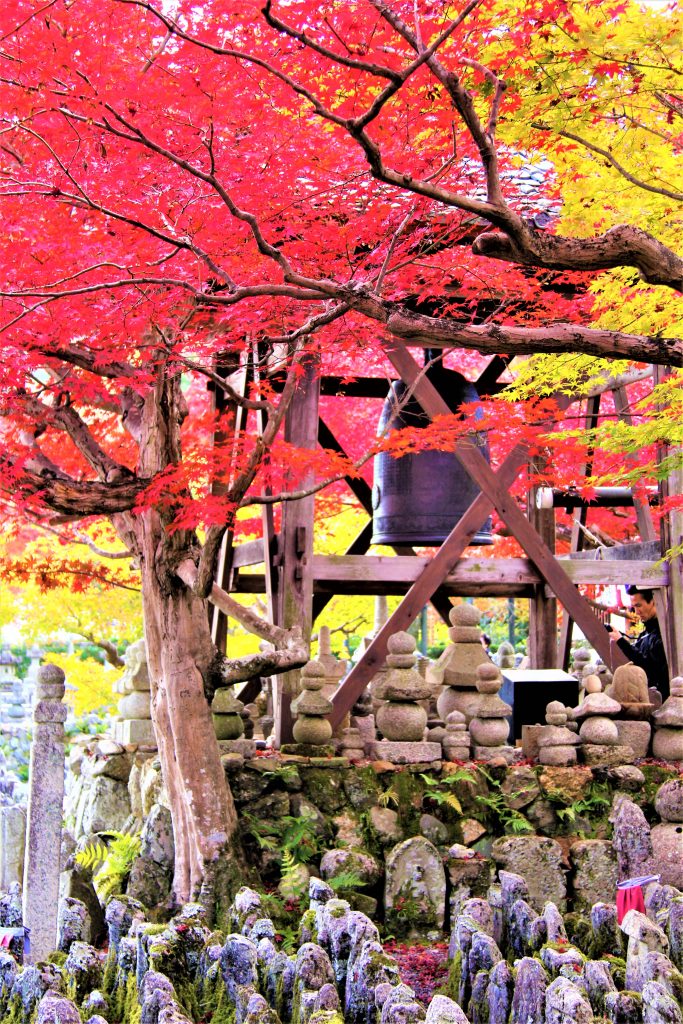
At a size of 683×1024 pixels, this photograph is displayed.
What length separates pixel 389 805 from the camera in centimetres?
1040

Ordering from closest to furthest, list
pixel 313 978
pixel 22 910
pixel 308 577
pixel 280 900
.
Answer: pixel 313 978 → pixel 22 910 → pixel 280 900 → pixel 308 577

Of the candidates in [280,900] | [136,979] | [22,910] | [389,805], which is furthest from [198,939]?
[389,805]

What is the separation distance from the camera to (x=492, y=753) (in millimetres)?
10938

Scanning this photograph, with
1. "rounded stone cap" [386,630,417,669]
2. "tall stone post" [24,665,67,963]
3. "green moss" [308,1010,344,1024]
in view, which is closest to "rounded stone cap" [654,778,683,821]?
"rounded stone cap" [386,630,417,669]

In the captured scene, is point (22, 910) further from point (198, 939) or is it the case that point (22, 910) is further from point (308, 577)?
point (308, 577)

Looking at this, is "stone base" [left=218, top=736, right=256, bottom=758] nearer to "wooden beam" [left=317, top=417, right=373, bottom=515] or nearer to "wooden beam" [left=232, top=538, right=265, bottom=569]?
"wooden beam" [left=232, top=538, right=265, bottom=569]

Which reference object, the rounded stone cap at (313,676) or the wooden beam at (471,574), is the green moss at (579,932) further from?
the wooden beam at (471,574)

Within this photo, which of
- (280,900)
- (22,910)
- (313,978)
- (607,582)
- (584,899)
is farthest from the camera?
(607,582)

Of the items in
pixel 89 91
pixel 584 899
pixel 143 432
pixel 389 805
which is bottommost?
pixel 584 899

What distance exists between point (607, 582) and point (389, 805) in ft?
11.8

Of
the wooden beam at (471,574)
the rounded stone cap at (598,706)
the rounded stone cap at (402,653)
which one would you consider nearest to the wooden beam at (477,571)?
the wooden beam at (471,574)

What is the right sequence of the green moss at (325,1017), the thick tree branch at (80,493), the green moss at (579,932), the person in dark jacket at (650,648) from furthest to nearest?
1. the person in dark jacket at (650,648)
2. the thick tree branch at (80,493)
3. the green moss at (579,932)
4. the green moss at (325,1017)

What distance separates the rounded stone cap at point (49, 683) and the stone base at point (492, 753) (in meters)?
4.48

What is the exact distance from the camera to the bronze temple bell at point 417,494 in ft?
38.6
